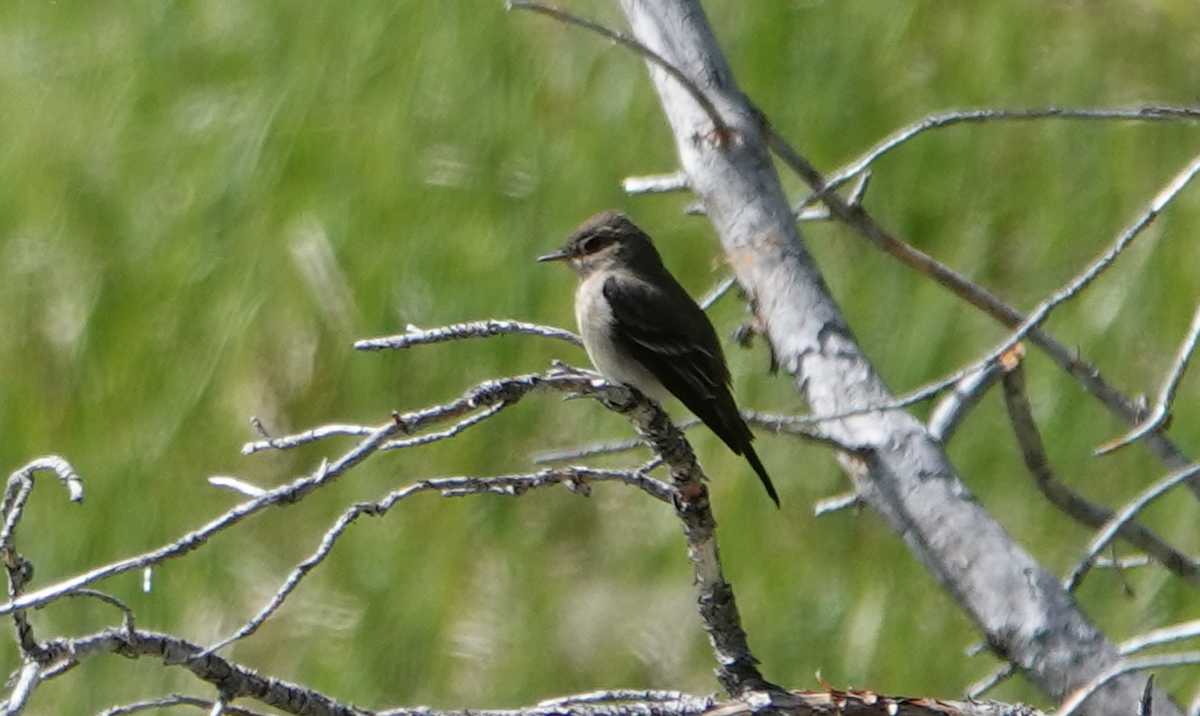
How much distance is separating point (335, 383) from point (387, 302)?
32 cm

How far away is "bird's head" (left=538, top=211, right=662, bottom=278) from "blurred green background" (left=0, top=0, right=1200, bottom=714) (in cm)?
79

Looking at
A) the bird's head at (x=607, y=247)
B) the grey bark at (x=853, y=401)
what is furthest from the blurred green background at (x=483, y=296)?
the grey bark at (x=853, y=401)

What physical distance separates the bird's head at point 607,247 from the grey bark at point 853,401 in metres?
1.74

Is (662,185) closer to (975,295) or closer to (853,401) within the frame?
(975,295)

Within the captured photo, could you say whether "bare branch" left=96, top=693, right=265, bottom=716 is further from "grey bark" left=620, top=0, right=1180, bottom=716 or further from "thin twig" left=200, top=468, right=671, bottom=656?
"grey bark" left=620, top=0, right=1180, bottom=716

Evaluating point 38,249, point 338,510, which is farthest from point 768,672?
point 38,249

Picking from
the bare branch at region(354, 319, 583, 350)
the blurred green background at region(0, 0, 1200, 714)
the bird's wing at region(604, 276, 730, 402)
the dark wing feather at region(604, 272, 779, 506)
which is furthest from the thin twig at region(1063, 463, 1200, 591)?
the blurred green background at region(0, 0, 1200, 714)

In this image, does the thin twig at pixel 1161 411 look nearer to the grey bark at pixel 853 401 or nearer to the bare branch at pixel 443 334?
the grey bark at pixel 853 401

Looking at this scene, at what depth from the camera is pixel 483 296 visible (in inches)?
253

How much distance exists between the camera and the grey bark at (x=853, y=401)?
2934 mm

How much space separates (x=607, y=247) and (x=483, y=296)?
1.03m

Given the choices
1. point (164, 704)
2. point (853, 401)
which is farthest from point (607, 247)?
point (164, 704)

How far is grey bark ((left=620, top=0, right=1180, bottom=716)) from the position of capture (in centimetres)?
293

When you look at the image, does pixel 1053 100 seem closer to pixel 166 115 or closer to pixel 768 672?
pixel 768 672
